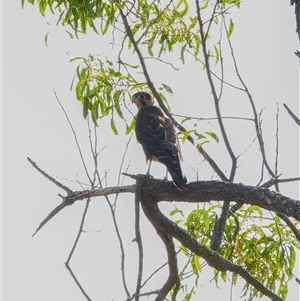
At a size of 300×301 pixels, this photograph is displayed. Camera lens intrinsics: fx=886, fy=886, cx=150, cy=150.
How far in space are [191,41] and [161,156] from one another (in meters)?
0.86

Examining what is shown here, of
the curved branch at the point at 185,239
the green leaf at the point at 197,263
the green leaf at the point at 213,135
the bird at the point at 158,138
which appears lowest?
the curved branch at the point at 185,239

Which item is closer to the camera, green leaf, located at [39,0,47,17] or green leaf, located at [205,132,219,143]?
green leaf, located at [205,132,219,143]

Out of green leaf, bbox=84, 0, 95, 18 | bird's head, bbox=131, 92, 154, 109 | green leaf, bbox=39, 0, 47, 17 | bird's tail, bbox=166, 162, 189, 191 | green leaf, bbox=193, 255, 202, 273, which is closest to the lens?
bird's tail, bbox=166, 162, 189, 191

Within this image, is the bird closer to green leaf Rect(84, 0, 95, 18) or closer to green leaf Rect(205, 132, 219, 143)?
green leaf Rect(205, 132, 219, 143)

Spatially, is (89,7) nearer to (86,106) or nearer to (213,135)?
(86,106)

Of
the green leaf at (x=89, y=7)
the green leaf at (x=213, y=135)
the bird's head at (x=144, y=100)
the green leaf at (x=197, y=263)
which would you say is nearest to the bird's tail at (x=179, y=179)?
the green leaf at (x=213, y=135)

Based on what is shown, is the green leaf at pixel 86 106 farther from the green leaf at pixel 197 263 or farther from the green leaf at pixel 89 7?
the green leaf at pixel 197 263

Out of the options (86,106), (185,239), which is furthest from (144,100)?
(185,239)

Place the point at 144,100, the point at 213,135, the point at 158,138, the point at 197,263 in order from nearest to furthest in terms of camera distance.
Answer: the point at 197,263, the point at 213,135, the point at 158,138, the point at 144,100

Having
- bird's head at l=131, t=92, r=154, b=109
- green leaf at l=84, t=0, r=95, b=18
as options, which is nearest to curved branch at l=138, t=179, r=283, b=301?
green leaf at l=84, t=0, r=95, b=18

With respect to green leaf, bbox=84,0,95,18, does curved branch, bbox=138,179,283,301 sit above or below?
below

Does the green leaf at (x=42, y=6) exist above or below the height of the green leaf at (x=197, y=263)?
above

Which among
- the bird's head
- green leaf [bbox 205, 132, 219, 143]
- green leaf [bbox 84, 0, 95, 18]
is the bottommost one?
green leaf [bbox 205, 132, 219, 143]

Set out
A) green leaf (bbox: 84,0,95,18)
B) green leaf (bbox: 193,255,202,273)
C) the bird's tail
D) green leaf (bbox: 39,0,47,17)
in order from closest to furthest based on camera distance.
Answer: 1. the bird's tail
2. green leaf (bbox: 193,255,202,273)
3. green leaf (bbox: 84,0,95,18)
4. green leaf (bbox: 39,0,47,17)
